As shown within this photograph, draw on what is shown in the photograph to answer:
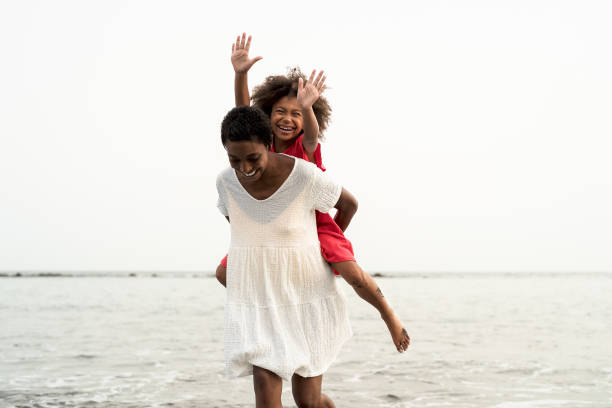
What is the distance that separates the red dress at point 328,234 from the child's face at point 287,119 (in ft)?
0.24

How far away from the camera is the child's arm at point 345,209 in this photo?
3.77 m

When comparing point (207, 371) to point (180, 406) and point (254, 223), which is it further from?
point (254, 223)

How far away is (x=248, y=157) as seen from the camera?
124 inches

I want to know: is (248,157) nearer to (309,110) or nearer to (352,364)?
(309,110)

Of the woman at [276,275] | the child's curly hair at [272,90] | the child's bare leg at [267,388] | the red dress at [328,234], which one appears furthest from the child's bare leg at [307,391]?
the child's curly hair at [272,90]

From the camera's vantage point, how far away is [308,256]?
3.41 m

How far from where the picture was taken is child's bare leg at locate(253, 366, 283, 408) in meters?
3.25

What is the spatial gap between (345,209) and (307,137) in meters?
0.53

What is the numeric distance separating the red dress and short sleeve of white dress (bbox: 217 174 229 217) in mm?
414

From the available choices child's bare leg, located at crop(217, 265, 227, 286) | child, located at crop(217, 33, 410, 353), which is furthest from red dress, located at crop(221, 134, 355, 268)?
child's bare leg, located at crop(217, 265, 227, 286)

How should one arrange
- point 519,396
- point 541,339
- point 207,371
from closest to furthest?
point 519,396
point 207,371
point 541,339

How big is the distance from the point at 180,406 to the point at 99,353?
12.3 feet

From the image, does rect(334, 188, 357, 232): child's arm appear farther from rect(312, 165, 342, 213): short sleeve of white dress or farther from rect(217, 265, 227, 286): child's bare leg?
rect(217, 265, 227, 286): child's bare leg

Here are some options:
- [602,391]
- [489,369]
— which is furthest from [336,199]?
[489,369]
